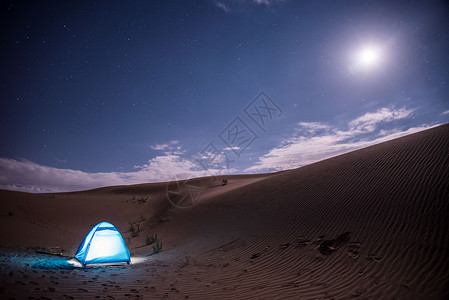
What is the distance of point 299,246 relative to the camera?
6.90 m

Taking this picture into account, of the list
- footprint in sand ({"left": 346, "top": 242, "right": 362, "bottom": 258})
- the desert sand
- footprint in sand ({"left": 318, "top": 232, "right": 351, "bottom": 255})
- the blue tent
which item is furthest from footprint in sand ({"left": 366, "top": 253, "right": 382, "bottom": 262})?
the blue tent

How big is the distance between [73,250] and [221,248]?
675cm

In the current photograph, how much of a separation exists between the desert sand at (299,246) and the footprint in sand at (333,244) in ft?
0.09

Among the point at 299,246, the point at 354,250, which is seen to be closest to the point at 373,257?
the point at 354,250

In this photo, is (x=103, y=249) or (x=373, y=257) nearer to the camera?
(x=373, y=257)

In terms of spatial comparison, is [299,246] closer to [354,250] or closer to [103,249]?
[354,250]

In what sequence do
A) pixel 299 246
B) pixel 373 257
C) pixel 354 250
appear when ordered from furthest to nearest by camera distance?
pixel 299 246 → pixel 354 250 → pixel 373 257

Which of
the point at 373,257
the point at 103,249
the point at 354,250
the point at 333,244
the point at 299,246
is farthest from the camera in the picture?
the point at 103,249

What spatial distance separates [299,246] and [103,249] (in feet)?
21.9

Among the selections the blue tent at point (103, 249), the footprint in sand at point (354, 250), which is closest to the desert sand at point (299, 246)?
the footprint in sand at point (354, 250)

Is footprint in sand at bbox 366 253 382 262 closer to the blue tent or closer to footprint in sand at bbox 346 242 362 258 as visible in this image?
footprint in sand at bbox 346 242 362 258

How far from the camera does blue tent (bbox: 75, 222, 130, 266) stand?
7.20 meters

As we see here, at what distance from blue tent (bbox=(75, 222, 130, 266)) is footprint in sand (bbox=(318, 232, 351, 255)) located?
6587 millimetres

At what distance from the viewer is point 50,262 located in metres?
6.68
